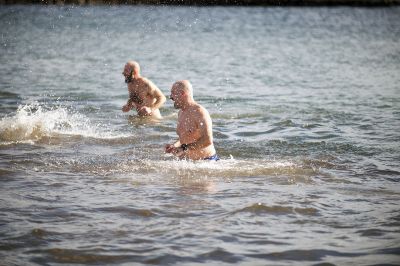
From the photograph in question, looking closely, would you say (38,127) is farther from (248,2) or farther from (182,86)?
(248,2)

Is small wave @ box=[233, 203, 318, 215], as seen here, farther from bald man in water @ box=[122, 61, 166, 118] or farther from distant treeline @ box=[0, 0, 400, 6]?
distant treeline @ box=[0, 0, 400, 6]

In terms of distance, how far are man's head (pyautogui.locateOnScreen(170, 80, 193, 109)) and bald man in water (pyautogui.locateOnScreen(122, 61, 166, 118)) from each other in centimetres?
412

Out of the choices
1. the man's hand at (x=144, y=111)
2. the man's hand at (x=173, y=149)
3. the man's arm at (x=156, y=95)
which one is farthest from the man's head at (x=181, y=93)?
the man's arm at (x=156, y=95)

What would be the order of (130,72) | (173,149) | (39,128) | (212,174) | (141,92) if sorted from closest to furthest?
(173,149)
(212,174)
(39,128)
(130,72)
(141,92)

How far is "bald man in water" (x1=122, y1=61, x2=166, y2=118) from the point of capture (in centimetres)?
1329

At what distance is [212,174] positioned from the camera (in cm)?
874

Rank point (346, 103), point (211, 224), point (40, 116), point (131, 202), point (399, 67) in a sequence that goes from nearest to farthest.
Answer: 1. point (211, 224)
2. point (131, 202)
3. point (40, 116)
4. point (346, 103)
5. point (399, 67)

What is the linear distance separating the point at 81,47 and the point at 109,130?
71.5ft

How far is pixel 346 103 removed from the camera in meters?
16.3

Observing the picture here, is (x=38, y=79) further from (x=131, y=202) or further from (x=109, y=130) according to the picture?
(x=131, y=202)

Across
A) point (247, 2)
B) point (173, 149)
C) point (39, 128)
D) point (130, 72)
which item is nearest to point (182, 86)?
point (173, 149)

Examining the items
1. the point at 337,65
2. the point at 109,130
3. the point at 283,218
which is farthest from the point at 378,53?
the point at 283,218

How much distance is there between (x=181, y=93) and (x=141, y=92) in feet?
14.5

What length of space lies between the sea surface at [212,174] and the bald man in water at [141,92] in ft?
1.07
